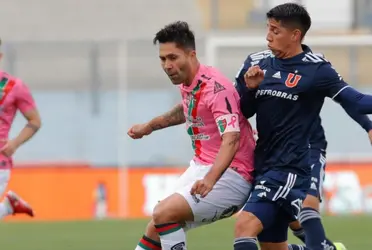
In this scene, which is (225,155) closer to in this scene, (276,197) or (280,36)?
(276,197)

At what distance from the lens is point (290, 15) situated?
755cm

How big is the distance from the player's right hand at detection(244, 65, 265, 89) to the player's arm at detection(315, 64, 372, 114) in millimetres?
433

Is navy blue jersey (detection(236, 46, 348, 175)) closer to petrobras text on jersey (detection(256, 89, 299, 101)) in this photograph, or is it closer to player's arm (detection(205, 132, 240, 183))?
petrobras text on jersey (detection(256, 89, 299, 101))

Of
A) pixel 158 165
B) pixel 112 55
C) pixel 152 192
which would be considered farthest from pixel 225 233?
pixel 112 55

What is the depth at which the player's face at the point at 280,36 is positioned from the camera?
7.53 m

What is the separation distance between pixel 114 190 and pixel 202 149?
13.5 meters

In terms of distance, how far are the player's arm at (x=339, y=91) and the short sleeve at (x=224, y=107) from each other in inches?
25.2

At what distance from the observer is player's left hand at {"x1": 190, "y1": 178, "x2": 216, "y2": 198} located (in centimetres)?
703

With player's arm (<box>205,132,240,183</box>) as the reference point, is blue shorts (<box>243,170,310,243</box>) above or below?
below

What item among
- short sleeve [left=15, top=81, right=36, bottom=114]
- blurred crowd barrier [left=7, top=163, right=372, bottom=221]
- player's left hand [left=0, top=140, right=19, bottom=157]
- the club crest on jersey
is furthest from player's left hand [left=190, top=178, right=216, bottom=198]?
blurred crowd barrier [left=7, top=163, right=372, bottom=221]

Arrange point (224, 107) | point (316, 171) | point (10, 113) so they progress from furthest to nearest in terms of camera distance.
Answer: point (10, 113), point (316, 171), point (224, 107)

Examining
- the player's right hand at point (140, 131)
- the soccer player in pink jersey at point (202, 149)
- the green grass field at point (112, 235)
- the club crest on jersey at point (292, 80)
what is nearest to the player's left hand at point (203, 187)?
the soccer player in pink jersey at point (202, 149)

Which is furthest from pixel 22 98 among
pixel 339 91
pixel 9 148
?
pixel 339 91

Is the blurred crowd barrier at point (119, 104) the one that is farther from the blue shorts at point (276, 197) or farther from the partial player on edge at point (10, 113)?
the blue shorts at point (276, 197)
